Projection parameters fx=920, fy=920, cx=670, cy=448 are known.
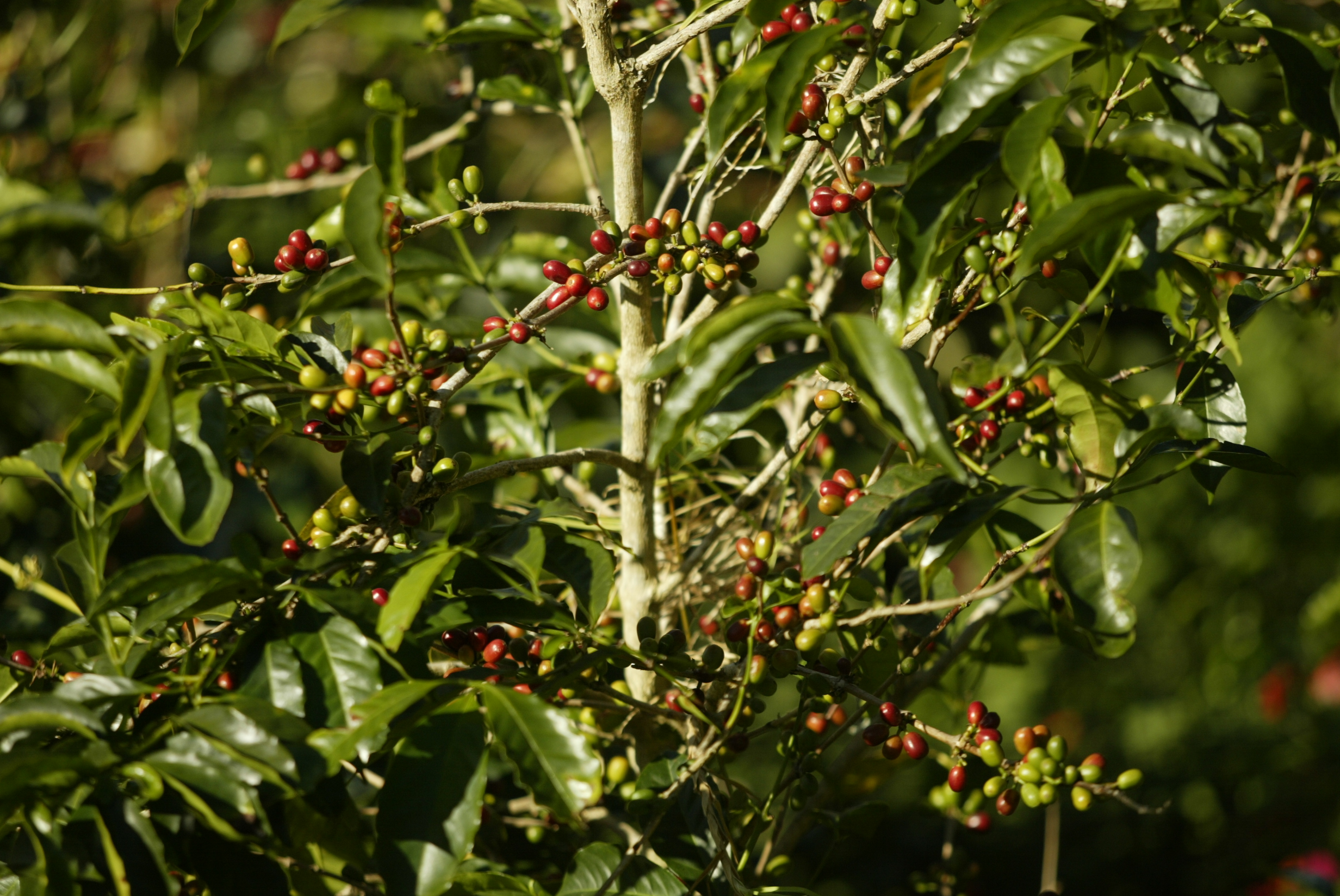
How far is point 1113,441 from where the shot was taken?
0.88 m

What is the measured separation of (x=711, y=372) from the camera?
0.66 metres

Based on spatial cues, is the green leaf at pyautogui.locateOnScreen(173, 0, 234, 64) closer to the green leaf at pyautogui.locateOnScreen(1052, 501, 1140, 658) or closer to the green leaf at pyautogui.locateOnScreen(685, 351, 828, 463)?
the green leaf at pyautogui.locateOnScreen(685, 351, 828, 463)

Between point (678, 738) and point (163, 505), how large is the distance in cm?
63

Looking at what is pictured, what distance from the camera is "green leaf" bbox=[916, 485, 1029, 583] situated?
2.55 ft

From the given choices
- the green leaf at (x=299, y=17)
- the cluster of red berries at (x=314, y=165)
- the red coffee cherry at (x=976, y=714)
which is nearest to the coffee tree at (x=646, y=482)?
the red coffee cherry at (x=976, y=714)

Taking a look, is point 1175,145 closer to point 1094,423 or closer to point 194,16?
point 1094,423

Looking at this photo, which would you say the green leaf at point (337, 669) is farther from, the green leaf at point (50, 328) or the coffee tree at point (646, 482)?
the green leaf at point (50, 328)

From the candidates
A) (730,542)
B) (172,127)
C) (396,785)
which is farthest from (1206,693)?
(172,127)

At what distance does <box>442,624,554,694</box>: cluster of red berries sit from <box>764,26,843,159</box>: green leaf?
511 mm

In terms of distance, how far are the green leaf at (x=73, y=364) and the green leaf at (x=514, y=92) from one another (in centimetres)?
72

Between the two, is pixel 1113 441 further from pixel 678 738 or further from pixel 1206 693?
pixel 1206 693

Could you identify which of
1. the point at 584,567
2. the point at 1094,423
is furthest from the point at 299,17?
the point at 1094,423

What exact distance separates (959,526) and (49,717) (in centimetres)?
72

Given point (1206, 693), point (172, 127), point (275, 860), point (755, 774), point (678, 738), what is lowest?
point (1206, 693)
